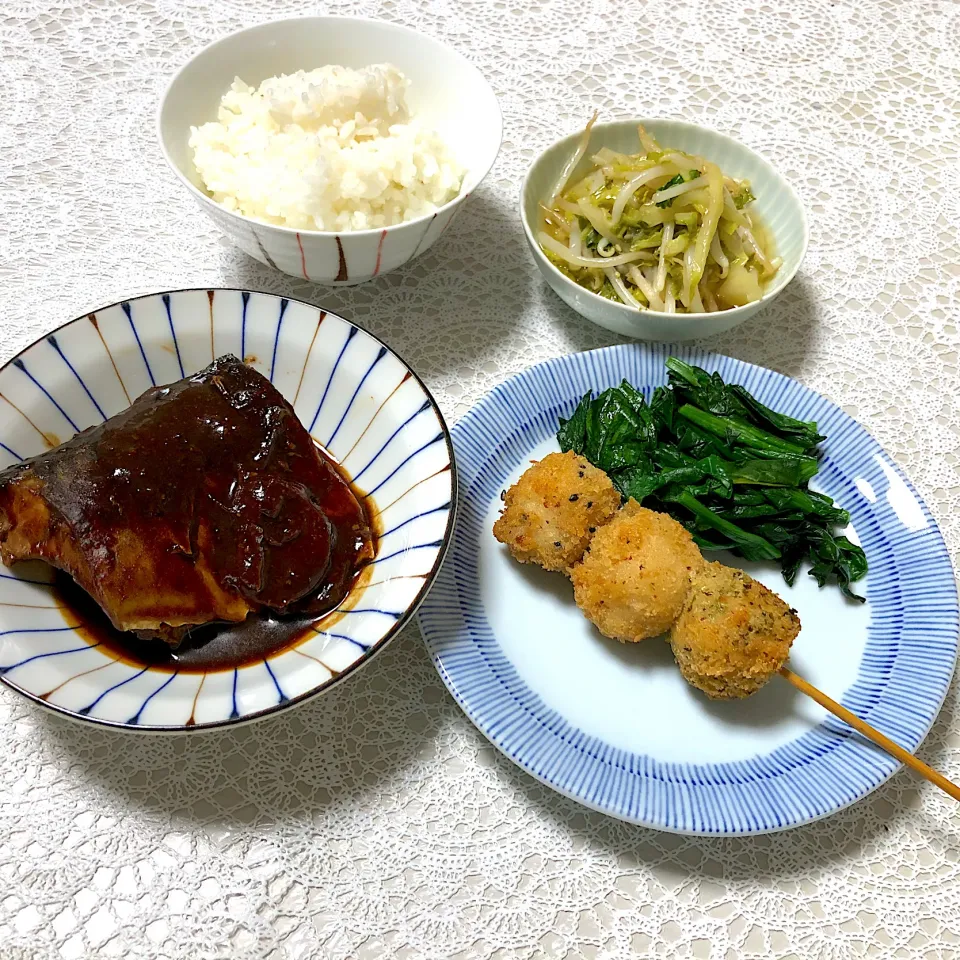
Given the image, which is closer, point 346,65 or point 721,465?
point 721,465

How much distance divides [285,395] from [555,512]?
98 cm

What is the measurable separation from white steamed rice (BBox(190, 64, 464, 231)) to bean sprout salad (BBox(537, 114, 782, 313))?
55cm

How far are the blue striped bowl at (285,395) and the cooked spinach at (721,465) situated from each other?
2.31 feet

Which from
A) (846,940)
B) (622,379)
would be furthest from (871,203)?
(846,940)

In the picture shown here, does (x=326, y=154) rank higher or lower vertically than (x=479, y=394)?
higher

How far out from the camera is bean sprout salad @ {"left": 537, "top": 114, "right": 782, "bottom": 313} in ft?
9.91

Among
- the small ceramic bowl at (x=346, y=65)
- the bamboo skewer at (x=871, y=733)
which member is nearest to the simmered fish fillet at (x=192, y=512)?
the small ceramic bowl at (x=346, y=65)

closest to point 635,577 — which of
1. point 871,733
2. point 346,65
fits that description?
point 871,733

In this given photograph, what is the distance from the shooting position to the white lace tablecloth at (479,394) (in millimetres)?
2135

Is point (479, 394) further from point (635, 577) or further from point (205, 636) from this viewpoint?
point (205, 636)

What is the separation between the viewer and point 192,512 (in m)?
2.25

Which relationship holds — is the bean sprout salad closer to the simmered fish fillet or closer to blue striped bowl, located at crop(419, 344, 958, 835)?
blue striped bowl, located at crop(419, 344, 958, 835)

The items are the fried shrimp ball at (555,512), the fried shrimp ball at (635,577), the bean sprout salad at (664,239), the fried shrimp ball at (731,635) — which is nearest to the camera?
the fried shrimp ball at (731,635)

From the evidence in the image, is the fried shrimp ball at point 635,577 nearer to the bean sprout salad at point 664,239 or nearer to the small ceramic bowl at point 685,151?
the small ceramic bowl at point 685,151
